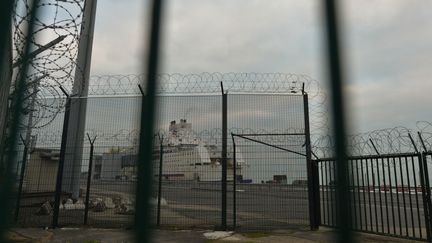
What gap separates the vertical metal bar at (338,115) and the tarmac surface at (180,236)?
5.92m

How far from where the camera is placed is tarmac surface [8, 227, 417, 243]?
6828mm

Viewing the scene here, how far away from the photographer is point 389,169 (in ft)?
23.1

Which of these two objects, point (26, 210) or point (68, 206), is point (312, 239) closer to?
point (68, 206)

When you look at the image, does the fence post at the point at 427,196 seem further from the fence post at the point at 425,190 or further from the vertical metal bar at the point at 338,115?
the vertical metal bar at the point at 338,115

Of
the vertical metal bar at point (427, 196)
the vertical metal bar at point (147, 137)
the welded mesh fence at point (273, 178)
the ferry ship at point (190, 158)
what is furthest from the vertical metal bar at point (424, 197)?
the vertical metal bar at point (147, 137)

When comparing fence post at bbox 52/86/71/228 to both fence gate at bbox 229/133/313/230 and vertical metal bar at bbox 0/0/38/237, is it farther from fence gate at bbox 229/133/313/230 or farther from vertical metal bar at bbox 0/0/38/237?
vertical metal bar at bbox 0/0/38/237

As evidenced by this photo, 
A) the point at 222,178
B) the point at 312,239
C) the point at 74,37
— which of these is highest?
the point at 74,37

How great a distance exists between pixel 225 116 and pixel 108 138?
2.67 metres

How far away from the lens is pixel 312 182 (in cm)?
834

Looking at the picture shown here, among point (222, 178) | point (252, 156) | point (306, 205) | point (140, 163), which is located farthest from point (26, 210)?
point (140, 163)

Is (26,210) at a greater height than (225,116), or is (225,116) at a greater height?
(225,116)

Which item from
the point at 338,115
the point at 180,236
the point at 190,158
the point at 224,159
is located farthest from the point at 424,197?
the point at 338,115

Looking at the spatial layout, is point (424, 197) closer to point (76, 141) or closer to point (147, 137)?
point (147, 137)

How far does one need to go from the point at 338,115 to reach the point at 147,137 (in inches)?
20.6
